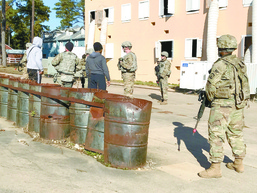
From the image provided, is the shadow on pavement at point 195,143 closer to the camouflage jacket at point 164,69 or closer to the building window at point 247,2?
the camouflage jacket at point 164,69

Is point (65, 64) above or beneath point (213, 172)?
above

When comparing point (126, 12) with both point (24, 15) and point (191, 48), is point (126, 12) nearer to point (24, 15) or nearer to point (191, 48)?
point (191, 48)

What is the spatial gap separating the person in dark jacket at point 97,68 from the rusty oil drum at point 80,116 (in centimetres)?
207

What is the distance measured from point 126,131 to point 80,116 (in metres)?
1.42

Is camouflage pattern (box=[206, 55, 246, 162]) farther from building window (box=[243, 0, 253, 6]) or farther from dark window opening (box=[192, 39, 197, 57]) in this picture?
dark window opening (box=[192, 39, 197, 57])

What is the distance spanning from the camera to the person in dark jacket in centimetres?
838

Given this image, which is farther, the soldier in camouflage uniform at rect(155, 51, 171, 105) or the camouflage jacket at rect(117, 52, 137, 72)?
the soldier in camouflage uniform at rect(155, 51, 171, 105)

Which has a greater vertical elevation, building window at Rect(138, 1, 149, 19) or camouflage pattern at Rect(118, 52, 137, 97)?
building window at Rect(138, 1, 149, 19)

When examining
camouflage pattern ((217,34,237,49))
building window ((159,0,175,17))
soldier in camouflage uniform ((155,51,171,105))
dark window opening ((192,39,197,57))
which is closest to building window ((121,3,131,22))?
building window ((159,0,175,17))

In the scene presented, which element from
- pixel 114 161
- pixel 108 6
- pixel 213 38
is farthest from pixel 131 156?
pixel 108 6

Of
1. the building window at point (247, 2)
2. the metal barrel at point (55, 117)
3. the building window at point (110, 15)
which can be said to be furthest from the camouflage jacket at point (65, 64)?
the building window at point (110, 15)

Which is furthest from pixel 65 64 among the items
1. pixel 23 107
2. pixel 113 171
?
pixel 113 171

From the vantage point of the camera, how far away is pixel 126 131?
5.15 meters

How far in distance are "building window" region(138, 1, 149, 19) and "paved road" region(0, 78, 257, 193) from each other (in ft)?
62.0
